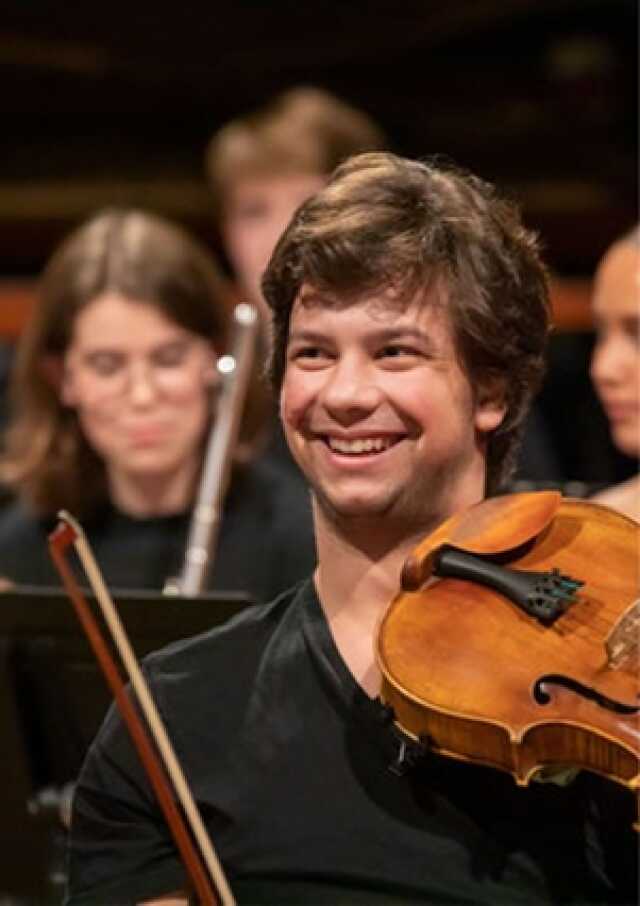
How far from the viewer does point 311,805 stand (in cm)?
129

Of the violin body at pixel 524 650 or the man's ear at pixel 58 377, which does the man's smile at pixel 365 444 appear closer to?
the violin body at pixel 524 650

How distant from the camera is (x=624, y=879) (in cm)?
125

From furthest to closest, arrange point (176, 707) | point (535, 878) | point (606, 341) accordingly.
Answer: point (606, 341)
point (176, 707)
point (535, 878)

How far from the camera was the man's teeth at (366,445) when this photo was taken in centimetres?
Result: 130

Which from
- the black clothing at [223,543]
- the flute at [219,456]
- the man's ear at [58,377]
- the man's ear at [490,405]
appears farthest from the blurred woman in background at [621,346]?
the man's ear at [490,405]

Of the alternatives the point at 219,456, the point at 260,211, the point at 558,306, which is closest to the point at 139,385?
the point at 219,456

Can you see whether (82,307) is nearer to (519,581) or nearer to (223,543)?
(223,543)

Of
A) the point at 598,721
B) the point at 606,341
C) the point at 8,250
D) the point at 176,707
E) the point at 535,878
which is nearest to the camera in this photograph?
the point at 598,721

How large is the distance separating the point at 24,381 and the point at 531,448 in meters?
0.88

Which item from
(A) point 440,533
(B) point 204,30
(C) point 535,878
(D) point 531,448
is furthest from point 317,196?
(B) point 204,30

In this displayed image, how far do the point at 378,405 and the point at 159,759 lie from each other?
11.9 inches

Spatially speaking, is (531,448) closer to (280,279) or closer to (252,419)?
(252,419)

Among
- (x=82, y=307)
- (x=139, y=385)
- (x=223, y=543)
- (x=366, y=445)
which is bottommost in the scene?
(x=223, y=543)

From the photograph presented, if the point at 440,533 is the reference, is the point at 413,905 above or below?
below
